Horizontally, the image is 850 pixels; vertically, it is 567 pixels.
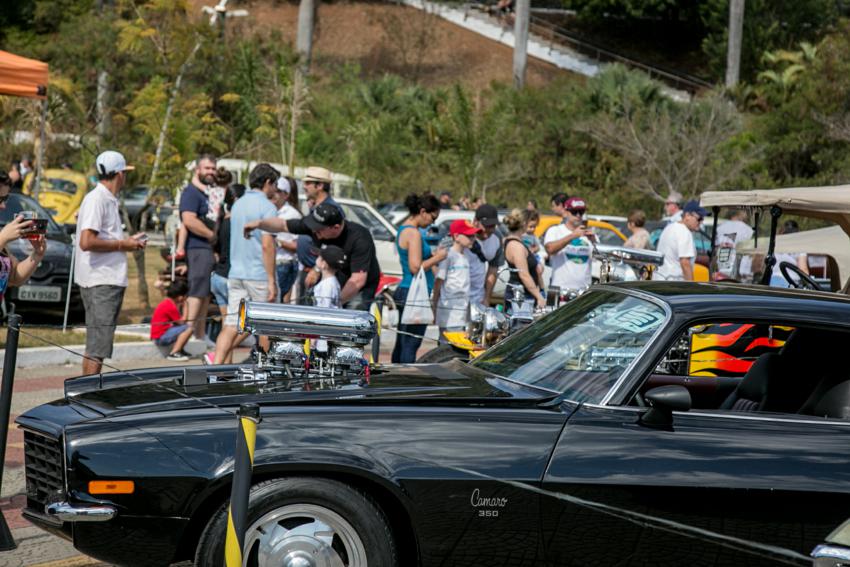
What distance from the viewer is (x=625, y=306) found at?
5.19 metres

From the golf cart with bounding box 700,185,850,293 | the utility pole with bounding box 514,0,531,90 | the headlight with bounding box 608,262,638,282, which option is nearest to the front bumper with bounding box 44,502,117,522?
the golf cart with bounding box 700,185,850,293

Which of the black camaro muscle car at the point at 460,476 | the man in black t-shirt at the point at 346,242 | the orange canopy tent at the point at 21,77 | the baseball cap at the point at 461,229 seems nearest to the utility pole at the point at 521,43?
the orange canopy tent at the point at 21,77

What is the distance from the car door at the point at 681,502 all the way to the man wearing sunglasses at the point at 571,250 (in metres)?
7.00

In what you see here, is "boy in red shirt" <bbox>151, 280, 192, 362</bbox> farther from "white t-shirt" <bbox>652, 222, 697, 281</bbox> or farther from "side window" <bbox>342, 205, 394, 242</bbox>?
"side window" <bbox>342, 205, 394, 242</bbox>

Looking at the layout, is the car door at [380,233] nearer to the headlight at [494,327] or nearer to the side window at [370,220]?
the side window at [370,220]

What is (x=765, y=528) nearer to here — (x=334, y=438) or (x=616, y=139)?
(x=334, y=438)

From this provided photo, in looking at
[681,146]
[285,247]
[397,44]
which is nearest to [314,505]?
[285,247]

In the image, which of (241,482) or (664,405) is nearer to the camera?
(241,482)

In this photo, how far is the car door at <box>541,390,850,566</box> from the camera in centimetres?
429

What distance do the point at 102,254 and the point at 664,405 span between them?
16.7ft

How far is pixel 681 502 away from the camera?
4.32m

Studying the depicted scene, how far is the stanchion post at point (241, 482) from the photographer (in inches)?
148

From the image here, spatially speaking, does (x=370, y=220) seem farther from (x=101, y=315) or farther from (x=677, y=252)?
(x=101, y=315)

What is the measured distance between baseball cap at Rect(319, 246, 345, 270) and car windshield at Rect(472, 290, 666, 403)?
298 cm
